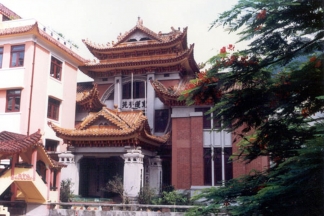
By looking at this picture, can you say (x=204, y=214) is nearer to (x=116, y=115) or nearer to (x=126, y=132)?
(x=126, y=132)

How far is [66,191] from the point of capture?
15289 mm

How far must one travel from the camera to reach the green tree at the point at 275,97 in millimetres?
3676

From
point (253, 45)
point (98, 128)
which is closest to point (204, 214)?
point (253, 45)

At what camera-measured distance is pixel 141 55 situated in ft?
72.4

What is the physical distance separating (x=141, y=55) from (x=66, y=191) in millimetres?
10621

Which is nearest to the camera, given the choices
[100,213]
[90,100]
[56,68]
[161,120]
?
[100,213]

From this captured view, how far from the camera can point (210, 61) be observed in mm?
5188

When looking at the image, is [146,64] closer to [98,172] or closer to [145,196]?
[98,172]

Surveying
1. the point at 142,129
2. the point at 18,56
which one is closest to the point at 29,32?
the point at 18,56

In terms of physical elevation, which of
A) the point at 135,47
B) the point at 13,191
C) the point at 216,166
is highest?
the point at 135,47

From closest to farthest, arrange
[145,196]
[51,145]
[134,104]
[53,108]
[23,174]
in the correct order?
1. [23,174]
2. [145,196]
3. [51,145]
4. [53,108]
5. [134,104]

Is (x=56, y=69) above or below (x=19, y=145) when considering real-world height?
above

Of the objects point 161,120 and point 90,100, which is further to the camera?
point 90,100

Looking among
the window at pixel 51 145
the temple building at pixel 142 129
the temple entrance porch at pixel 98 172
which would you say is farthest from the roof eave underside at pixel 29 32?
the temple entrance porch at pixel 98 172
